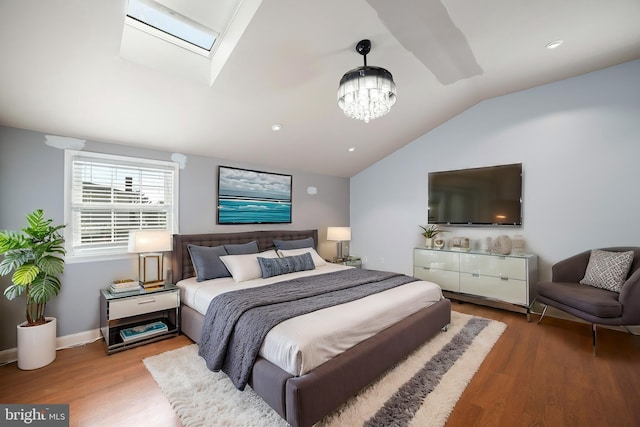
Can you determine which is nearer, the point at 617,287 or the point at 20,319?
the point at 20,319

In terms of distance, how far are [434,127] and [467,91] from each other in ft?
3.03

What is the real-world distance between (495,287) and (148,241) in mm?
4321

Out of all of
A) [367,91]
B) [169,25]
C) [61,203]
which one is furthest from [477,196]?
[61,203]

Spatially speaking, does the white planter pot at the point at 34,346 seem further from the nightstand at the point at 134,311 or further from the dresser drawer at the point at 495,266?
the dresser drawer at the point at 495,266

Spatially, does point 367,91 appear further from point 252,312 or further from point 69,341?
point 69,341

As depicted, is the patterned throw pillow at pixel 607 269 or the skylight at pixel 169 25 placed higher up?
the skylight at pixel 169 25

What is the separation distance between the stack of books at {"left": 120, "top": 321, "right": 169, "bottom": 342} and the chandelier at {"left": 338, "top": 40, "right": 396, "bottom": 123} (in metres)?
2.92

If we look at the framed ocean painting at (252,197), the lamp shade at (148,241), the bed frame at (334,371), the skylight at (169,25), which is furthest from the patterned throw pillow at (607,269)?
the lamp shade at (148,241)

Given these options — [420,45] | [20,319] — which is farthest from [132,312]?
A: [420,45]

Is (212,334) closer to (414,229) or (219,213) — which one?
(219,213)

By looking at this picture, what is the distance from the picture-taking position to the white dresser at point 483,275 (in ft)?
11.3

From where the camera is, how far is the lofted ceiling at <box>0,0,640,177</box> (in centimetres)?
192

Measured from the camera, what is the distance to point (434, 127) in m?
4.52

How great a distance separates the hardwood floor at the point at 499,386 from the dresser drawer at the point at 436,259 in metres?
1.31
